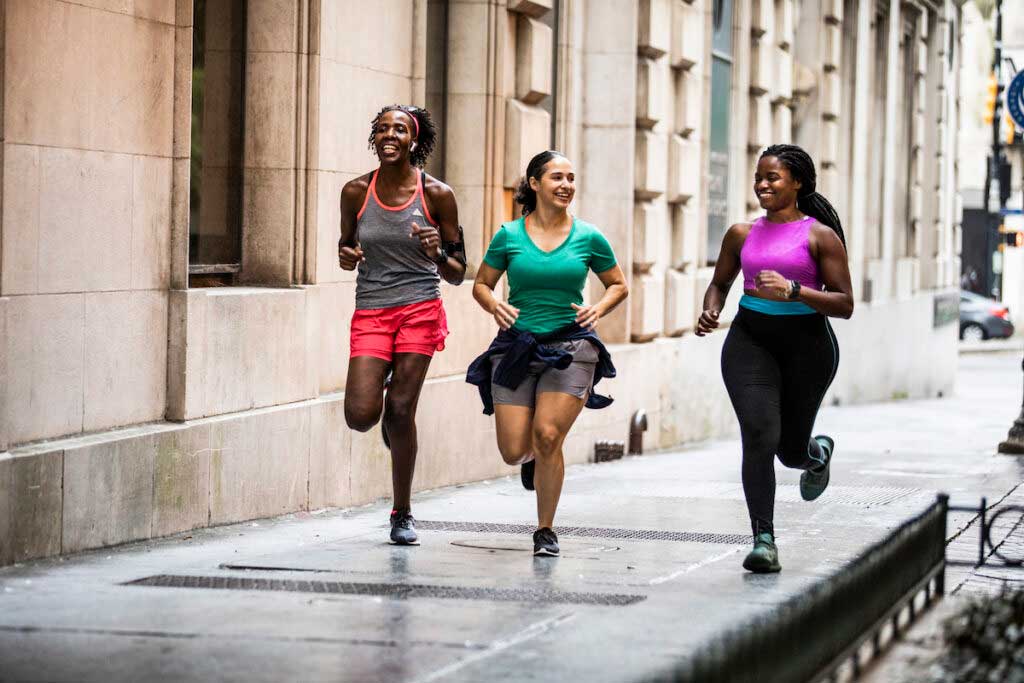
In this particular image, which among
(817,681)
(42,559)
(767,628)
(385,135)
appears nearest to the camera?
(767,628)

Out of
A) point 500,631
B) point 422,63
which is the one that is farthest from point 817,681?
point 422,63

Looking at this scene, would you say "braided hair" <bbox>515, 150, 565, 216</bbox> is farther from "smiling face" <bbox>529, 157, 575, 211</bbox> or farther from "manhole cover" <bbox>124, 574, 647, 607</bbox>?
"manhole cover" <bbox>124, 574, 647, 607</bbox>

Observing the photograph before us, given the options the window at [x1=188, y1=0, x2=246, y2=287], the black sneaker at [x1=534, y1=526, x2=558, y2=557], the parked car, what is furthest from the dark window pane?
the parked car

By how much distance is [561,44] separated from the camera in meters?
15.9

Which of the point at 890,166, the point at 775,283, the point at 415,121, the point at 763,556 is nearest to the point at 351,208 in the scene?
the point at 415,121

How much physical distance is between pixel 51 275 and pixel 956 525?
5.17m

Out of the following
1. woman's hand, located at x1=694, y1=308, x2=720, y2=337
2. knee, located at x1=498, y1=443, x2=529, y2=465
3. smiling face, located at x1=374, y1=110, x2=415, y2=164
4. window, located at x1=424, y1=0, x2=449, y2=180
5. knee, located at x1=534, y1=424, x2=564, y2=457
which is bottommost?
knee, located at x1=498, y1=443, x2=529, y2=465

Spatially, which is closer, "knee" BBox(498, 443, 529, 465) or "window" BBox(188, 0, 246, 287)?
"knee" BBox(498, 443, 529, 465)

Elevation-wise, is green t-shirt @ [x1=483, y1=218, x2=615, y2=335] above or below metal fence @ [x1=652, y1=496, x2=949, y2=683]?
above

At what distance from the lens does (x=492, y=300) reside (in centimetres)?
883

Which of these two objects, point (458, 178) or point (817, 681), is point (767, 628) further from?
point (458, 178)

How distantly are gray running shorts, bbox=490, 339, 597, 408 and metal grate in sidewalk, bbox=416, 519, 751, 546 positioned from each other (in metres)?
1.06

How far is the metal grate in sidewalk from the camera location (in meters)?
9.56

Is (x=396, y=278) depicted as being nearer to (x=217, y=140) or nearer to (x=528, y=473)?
(x=528, y=473)
